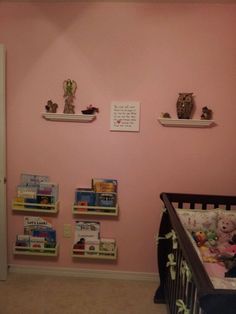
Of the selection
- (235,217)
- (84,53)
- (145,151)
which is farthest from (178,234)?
(84,53)

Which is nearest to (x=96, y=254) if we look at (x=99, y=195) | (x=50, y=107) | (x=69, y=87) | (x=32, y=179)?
(x=99, y=195)

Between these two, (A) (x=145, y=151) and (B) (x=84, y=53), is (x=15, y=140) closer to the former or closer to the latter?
(B) (x=84, y=53)

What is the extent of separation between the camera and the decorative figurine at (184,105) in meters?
2.17

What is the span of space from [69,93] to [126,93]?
1.56ft

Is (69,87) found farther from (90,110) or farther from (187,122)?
(187,122)

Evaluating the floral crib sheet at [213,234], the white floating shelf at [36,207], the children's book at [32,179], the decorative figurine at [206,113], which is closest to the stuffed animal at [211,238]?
the floral crib sheet at [213,234]

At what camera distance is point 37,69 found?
228 centimetres

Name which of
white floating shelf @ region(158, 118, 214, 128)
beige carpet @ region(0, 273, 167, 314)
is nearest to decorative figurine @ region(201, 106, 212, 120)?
white floating shelf @ region(158, 118, 214, 128)

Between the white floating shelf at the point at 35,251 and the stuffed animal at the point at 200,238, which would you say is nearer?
the stuffed animal at the point at 200,238

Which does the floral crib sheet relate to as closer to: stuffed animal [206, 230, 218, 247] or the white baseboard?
stuffed animal [206, 230, 218, 247]

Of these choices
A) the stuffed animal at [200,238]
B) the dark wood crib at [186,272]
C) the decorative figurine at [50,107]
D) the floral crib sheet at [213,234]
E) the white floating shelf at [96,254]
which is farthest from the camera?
the white floating shelf at [96,254]

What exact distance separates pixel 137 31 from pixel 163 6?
0.28 meters

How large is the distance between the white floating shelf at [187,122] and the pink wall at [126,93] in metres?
0.05

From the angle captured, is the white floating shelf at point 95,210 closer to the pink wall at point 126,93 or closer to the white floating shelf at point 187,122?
the pink wall at point 126,93
